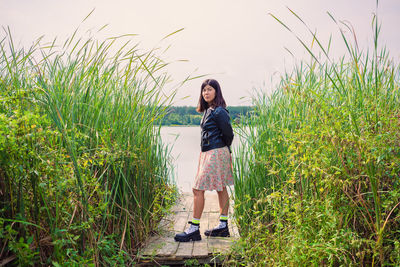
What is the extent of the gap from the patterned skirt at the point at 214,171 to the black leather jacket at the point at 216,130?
0.23ft

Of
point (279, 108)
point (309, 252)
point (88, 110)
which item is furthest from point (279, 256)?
point (88, 110)

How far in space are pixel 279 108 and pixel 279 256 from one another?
1.70 m

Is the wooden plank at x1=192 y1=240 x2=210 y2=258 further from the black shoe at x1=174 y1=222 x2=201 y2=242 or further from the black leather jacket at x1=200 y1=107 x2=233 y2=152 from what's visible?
the black leather jacket at x1=200 y1=107 x2=233 y2=152

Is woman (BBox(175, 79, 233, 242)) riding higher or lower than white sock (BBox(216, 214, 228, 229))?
higher

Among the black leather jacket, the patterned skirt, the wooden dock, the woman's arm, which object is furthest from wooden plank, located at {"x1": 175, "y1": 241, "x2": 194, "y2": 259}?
the woman's arm

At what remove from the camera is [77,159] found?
2168 millimetres

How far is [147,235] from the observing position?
3.26 metres

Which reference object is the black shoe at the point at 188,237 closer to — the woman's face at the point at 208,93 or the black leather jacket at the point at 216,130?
the black leather jacket at the point at 216,130

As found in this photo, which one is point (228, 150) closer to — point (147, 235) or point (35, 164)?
point (147, 235)

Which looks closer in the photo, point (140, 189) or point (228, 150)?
point (140, 189)

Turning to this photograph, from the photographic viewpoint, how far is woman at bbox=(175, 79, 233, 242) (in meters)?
3.40

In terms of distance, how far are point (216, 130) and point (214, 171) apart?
45 centimetres

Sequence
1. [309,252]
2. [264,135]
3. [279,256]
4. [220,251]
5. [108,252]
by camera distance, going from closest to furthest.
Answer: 1. [309,252]
2. [279,256]
3. [108,252]
4. [220,251]
5. [264,135]

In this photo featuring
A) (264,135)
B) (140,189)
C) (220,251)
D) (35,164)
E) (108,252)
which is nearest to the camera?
(35,164)
